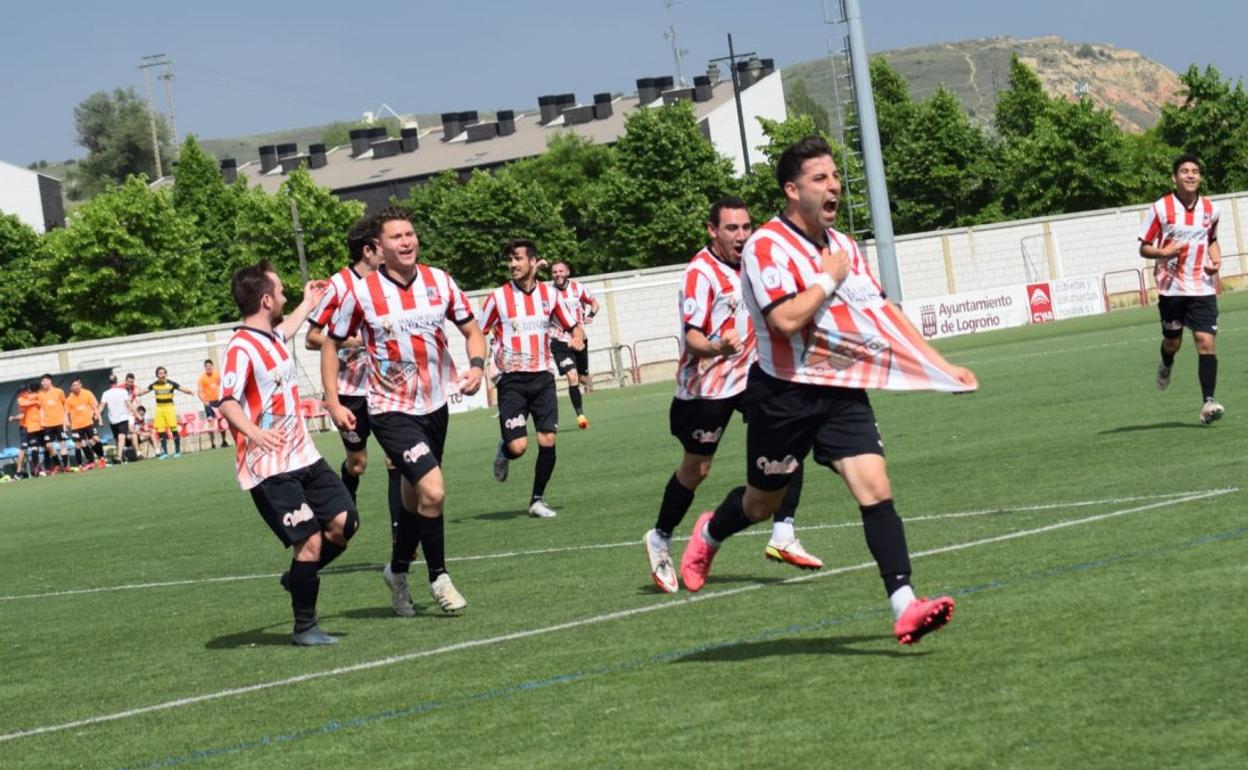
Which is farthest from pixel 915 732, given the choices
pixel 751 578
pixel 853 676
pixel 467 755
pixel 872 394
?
pixel 872 394

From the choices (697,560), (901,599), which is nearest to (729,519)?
(697,560)

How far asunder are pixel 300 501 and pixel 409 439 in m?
0.85

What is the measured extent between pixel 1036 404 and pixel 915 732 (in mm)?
14692

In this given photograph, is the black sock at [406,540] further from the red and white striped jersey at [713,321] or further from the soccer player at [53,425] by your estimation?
the soccer player at [53,425]

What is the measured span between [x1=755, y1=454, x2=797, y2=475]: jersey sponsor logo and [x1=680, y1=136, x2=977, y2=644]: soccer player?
28mm

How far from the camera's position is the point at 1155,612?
22.3 feet

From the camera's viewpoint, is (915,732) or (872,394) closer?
(915,732)

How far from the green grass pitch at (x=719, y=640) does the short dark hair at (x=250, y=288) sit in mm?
1758

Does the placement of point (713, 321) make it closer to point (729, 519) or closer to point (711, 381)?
point (711, 381)

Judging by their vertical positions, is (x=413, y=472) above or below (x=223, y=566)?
above

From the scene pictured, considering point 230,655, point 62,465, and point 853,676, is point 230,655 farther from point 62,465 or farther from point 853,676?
point 62,465

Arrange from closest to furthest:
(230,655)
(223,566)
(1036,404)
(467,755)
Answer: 1. (467,755)
2. (230,655)
3. (223,566)
4. (1036,404)

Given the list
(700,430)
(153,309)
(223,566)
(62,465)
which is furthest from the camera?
(153,309)

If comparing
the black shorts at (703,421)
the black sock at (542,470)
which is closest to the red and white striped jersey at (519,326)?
the black sock at (542,470)
